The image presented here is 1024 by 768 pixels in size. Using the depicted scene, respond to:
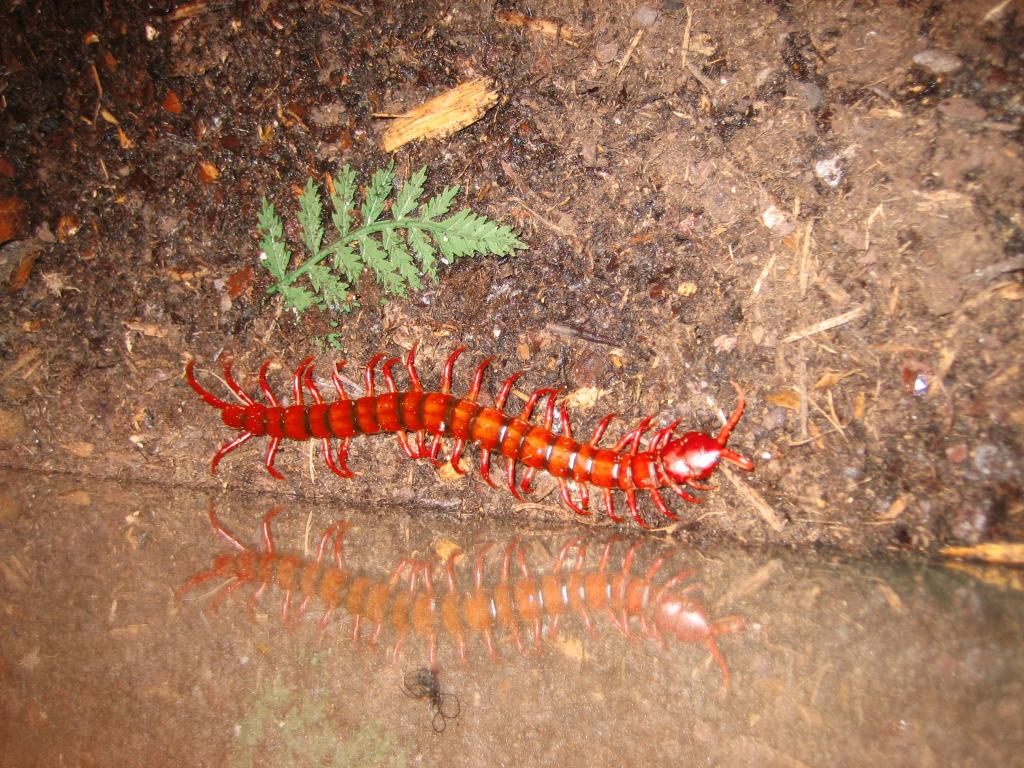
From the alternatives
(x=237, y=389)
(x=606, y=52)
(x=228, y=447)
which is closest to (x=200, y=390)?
(x=237, y=389)

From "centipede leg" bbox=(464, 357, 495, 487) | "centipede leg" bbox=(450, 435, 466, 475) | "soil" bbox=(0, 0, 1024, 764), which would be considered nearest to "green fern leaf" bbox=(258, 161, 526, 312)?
"soil" bbox=(0, 0, 1024, 764)

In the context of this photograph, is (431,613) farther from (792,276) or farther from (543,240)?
(792,276)

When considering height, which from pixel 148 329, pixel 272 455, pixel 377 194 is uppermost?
pixel 377 194

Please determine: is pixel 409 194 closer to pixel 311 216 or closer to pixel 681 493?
pixel 311 216

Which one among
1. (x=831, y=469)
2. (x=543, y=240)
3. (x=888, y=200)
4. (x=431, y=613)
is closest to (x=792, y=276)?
(x=888, y=200)

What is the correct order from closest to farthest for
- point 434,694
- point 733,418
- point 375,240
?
point 434,694 → point 733,418 → point 375,240

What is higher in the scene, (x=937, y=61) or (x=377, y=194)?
(x=937, y=61)

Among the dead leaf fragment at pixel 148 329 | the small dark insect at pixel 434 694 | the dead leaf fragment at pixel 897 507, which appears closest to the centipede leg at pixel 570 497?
the small dark insect at pixel 434 694
